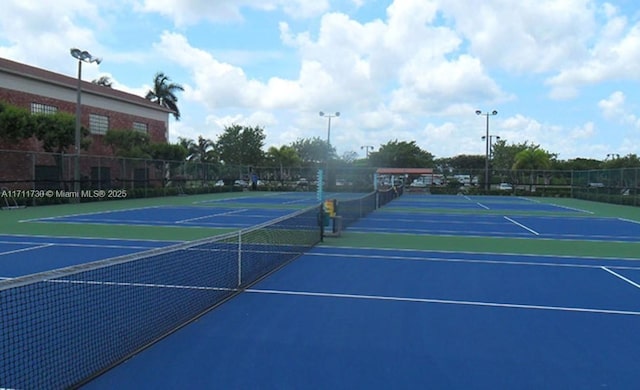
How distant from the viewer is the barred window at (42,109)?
115ft

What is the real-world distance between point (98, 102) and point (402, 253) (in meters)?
35.0

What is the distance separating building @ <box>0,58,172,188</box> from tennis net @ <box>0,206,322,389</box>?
20.7 meters

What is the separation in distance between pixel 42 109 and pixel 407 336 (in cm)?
3609

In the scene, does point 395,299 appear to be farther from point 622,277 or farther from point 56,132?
point 56,132

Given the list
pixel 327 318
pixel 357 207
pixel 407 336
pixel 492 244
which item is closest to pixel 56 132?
pixel 357 207

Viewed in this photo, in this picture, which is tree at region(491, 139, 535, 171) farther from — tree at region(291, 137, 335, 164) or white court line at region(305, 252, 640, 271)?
white court line at region(305, 252, 640, 271)

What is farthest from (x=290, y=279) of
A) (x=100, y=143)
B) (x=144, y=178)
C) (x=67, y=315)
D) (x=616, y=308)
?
(x=100, y=143)

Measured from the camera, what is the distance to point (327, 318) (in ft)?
22.7

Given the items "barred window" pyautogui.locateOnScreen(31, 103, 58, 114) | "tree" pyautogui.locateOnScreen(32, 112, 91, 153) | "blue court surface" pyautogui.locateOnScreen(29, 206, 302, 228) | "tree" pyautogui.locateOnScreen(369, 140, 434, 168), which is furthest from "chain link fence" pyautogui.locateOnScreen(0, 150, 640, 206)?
"tree" pyautogui.locateOnScreen(369, 140, 434, 168)

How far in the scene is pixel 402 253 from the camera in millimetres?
12578

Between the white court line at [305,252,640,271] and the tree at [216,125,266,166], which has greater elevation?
the tree at [216,125,266,166]

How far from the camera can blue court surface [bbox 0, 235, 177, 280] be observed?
1013 cm

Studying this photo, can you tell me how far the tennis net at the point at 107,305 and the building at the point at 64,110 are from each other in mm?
20686

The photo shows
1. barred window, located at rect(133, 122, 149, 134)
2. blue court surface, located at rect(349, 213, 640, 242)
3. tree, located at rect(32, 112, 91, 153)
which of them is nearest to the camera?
blue court surface, located at rect(349, 213, 640, 242)
